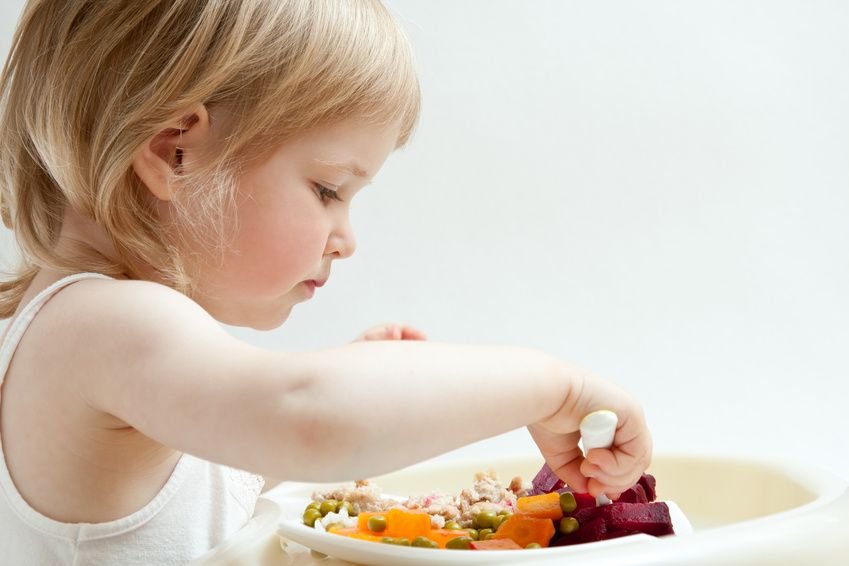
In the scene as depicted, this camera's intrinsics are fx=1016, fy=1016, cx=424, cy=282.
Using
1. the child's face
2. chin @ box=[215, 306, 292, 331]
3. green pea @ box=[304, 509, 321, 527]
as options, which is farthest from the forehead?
green pea @ box=[304, 509, 321, 527]

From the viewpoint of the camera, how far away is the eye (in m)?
0.93

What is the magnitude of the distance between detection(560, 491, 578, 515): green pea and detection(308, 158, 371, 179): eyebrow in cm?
35

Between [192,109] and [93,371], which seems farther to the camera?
[192,109]

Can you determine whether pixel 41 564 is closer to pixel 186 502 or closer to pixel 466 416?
pixel 186 502

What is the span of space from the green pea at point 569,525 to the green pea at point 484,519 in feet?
0.20

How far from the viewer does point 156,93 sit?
34.1 inches

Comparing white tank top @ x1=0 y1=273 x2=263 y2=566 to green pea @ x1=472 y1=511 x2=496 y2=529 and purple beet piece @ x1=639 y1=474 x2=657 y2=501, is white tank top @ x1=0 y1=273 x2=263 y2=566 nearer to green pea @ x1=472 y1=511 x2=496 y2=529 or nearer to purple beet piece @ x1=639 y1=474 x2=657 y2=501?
green pea @ x1=472 y1=511 x2=496 y2=529

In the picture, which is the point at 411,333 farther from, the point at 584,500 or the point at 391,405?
the point at 391,405

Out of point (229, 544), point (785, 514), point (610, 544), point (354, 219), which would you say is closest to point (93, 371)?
point (229, 544)

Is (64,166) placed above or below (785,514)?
above

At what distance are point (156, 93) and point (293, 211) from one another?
0.51 ft

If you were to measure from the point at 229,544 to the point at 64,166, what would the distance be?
0.36 metres

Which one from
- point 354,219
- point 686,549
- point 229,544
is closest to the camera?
point 686,549

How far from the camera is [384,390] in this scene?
2.19ft
